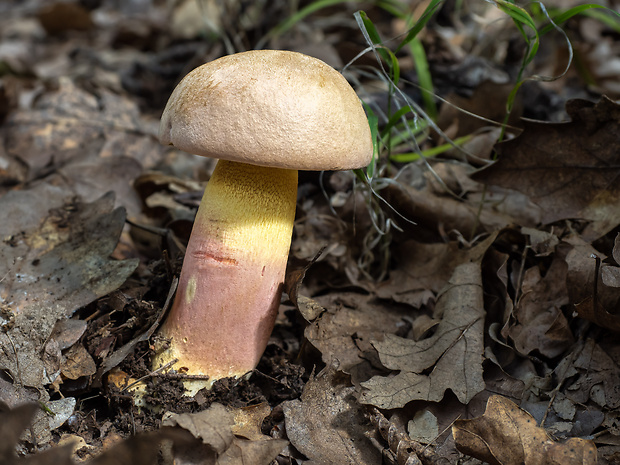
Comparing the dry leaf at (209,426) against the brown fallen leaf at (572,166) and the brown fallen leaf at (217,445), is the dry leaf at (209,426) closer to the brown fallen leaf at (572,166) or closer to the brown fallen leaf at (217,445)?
the brown fallen leaf at (217,445)

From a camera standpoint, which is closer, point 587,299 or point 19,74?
point 587,299

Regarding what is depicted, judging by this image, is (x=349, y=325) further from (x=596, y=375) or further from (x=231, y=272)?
(x=596, y=375)

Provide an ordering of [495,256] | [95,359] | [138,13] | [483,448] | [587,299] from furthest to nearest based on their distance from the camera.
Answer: [138,13] → [495,256] → [95,359] → [587,299] → [483,448]

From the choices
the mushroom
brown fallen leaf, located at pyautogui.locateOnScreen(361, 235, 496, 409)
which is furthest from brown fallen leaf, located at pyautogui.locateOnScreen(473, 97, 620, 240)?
the mushroom

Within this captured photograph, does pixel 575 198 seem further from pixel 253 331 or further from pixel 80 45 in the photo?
pixel 80 45

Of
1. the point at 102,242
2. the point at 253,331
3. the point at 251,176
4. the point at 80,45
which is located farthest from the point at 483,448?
the point at 80,45

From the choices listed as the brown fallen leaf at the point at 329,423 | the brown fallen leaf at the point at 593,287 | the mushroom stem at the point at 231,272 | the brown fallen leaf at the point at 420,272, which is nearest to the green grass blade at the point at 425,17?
the mushroom stem at the point at 231,272
